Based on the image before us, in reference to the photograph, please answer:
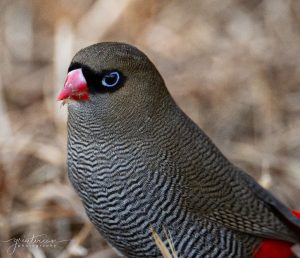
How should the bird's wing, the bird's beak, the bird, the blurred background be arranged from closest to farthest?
the bird's beak, the bird, the bird's wing, the blurred background

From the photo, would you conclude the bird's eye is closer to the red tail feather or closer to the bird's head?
the bird's head

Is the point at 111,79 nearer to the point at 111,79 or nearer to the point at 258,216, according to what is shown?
the point at 111,79

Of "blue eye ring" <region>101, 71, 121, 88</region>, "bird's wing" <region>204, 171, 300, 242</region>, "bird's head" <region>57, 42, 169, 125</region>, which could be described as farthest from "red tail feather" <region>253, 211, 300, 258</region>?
"blue eye ring" <region>101, 71, 121, 88</region>

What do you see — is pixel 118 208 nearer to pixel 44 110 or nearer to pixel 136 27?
pixel 44 110

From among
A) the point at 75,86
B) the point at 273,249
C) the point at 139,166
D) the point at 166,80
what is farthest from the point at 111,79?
the point at 166,80

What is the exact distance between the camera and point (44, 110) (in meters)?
6.16

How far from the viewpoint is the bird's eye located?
144 inches

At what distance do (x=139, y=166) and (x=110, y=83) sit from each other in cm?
39

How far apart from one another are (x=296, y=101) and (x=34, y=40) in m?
2.22

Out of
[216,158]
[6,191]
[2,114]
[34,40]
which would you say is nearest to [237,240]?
[216,158]

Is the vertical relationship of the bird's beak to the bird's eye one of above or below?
below

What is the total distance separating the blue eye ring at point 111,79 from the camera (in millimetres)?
3662

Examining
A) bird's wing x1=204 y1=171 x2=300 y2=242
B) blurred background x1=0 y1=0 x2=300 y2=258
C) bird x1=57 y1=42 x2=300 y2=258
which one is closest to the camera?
bird x1=57 y1=42 x2=300 y2=258

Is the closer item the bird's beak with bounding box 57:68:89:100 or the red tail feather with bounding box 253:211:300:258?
the bird's beak with bounding box 57:68:89:100
